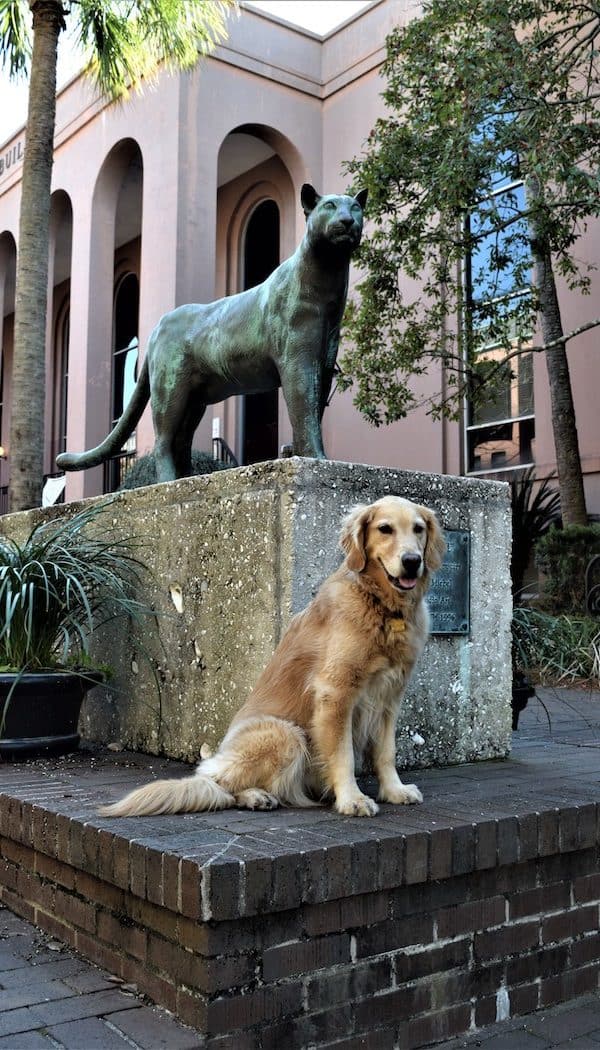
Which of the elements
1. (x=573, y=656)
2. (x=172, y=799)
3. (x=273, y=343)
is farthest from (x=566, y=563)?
(x=172, y=799)

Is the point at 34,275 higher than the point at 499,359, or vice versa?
the point at 499,359

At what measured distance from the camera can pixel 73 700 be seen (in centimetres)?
461

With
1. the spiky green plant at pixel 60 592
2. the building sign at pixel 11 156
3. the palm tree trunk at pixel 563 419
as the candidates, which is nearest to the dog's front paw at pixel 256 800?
the spiky green plant at pixel 60 592

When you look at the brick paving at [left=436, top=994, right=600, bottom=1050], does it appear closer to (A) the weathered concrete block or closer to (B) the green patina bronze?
(A) the weathered concrete block

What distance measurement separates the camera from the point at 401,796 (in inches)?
127

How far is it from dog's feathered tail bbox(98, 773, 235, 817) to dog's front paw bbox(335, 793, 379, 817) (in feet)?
1.28

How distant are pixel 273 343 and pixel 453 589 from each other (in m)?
1.44

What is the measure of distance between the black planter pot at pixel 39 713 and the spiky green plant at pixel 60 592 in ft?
0.45

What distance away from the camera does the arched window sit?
53.1 feet

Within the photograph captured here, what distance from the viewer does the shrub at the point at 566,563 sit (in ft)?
32.5

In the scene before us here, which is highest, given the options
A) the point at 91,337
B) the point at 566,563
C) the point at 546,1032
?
the point at 91,337

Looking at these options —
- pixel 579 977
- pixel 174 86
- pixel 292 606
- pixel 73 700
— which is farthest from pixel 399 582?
pixel 174 86

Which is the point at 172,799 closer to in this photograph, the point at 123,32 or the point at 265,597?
the point at 265,597

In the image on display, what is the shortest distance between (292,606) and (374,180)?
710 cm
